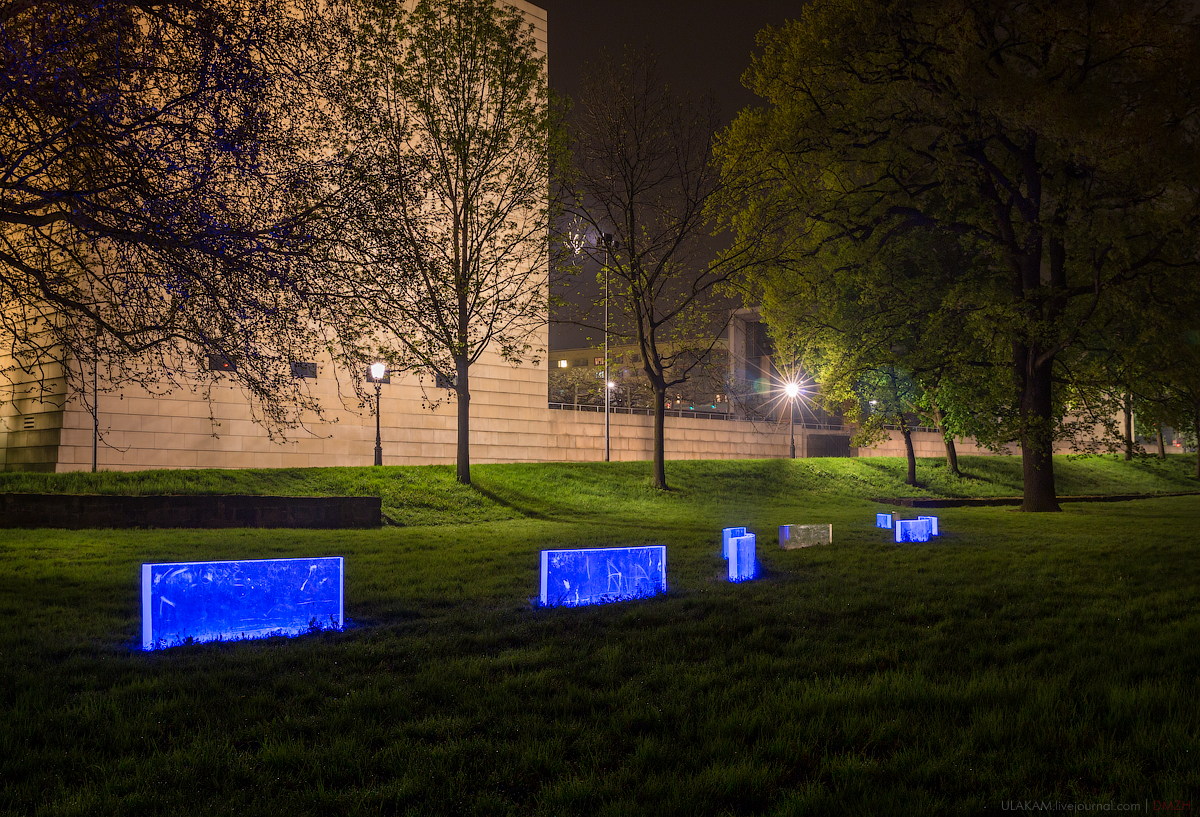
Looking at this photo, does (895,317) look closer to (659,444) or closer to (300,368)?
(659,444)

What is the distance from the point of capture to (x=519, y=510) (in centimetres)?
2327

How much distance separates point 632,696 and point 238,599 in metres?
3.84

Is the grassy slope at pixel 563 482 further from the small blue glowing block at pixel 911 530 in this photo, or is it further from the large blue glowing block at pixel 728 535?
the large blue glowing block at pixel 728 535

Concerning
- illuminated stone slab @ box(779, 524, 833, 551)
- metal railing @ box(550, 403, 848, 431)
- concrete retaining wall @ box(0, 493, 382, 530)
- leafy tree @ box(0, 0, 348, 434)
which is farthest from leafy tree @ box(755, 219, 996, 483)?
metal railing @ box(550, 403, 848, 431)

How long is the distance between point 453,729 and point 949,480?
38.6m

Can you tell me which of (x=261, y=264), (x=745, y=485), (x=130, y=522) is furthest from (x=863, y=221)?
(x=130, y=522)

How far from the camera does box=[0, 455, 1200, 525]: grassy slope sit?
20.4 metres

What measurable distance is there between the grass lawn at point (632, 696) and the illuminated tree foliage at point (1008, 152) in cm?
949

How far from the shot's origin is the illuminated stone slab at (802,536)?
1363 cm

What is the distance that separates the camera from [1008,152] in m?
21.7

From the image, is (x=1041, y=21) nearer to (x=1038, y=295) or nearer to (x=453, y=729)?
(x=1038, y=295)

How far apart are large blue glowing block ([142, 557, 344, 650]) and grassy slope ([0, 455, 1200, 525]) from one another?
13.1m

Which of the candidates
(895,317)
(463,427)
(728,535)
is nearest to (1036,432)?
(895,317)

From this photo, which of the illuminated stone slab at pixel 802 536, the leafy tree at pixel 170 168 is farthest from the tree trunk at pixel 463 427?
the leafy tree at pixel 170 168
